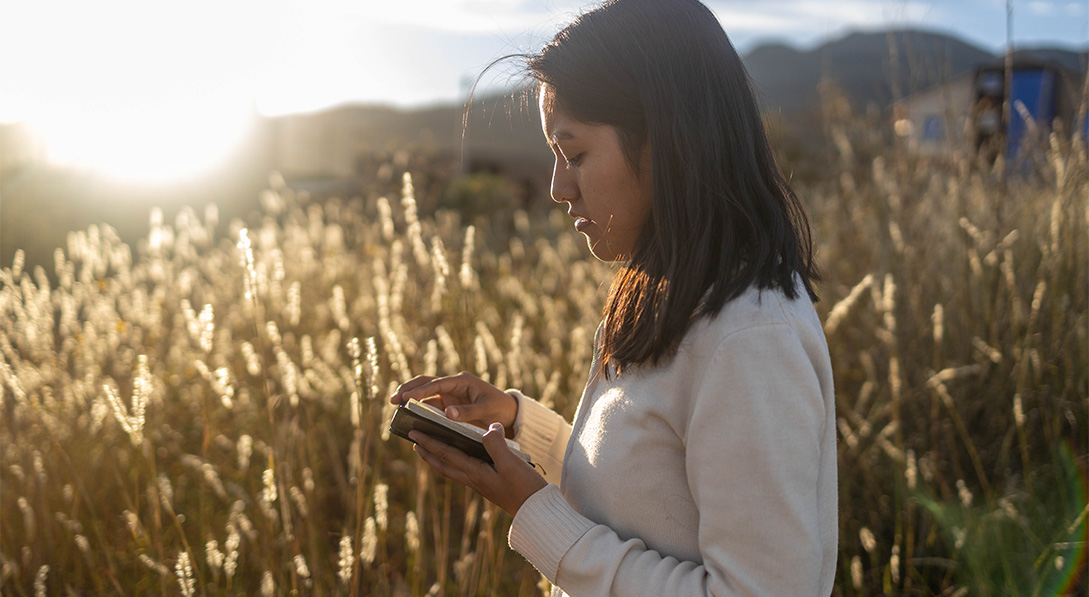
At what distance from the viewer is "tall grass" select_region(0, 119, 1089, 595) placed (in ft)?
6.81

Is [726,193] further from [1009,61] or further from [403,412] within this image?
[1009,61]

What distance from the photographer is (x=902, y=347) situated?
130 inches

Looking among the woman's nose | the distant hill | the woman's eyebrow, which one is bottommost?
the distant hill

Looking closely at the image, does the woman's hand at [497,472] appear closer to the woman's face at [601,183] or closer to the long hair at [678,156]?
the long hair at [678,156]

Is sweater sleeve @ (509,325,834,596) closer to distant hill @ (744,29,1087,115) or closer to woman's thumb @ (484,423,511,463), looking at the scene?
woman's thumb @ (484,423,511,463)

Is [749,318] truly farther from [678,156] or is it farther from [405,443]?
[405,443]

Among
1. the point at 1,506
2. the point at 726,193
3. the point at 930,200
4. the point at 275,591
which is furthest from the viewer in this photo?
the point at 930,200

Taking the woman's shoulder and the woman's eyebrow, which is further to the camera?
the woman's eyebrow

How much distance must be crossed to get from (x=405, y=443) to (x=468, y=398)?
6.06ft

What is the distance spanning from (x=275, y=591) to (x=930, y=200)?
3.31 m

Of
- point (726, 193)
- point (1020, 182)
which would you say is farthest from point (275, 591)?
point (1020, 182)

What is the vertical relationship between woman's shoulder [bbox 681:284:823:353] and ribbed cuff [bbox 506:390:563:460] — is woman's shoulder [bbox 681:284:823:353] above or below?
above

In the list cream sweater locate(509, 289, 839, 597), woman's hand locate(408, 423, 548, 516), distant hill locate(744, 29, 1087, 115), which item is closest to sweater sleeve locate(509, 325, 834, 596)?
cream sweater locate(509, 289, 839, 597)

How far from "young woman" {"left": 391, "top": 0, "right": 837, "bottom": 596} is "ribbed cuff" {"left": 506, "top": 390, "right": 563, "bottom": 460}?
12.5 inches
